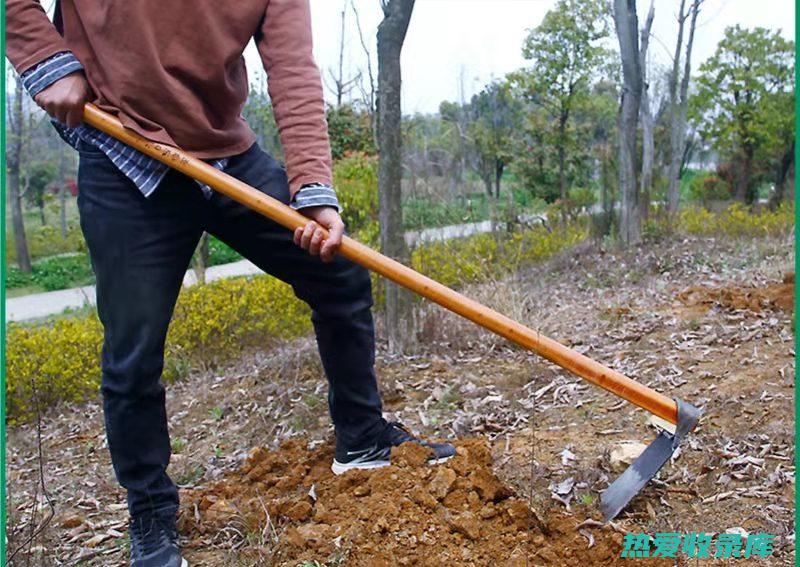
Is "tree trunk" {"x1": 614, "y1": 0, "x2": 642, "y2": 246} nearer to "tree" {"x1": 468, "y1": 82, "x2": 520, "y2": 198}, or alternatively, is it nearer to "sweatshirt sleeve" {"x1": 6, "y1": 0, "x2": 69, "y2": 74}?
"tree" {"x1": 468, "y1": 82, "x2": 520, "y2": 198}

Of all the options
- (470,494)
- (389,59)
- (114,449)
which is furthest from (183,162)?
(389,59)

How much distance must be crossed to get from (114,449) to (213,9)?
124cm

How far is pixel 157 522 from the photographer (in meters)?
2.15

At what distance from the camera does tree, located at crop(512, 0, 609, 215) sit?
1103cm

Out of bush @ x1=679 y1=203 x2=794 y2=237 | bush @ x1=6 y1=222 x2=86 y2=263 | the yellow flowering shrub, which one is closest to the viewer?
the yellow flowering shrub

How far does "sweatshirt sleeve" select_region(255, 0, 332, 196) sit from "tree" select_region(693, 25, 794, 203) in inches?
454

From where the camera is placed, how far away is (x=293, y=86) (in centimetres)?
220

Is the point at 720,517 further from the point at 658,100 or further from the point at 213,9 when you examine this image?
the point at 658,100

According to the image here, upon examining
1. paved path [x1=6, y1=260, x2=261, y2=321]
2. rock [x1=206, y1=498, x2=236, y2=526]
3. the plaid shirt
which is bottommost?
paved path [x1=6, y1=260, x2=261, y2=321]

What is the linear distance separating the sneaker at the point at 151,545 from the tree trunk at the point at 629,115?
6588 millimetres

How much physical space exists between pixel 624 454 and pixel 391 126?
2.22 m

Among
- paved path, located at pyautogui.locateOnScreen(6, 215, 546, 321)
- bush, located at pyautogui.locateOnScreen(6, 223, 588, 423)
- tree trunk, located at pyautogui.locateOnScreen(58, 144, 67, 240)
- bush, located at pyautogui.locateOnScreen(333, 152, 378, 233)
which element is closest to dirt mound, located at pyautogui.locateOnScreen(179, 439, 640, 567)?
bush, located at pyautogui.locateOnScreen(6, 223, 588, 423)

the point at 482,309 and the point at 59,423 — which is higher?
the point at 482,309

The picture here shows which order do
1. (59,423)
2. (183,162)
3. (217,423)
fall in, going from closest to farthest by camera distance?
1. (183,162)
2. (217,423)
3. (59,423)
